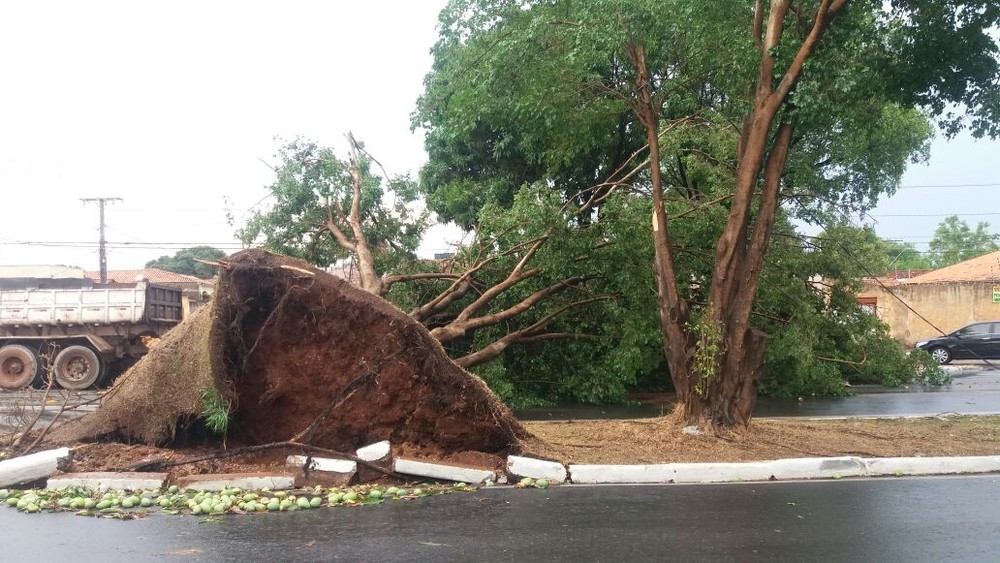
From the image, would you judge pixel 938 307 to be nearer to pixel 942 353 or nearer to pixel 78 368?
pixel 942 353

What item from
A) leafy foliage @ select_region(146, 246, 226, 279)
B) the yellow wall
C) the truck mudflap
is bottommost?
the truck mudflap

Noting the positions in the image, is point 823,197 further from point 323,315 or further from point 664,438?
point 323,315

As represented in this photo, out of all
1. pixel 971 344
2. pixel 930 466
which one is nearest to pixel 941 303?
pixel 971 344

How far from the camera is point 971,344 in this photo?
25.2 m

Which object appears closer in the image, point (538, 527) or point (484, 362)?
point (538, 527)

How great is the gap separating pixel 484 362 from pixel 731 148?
5740 mm

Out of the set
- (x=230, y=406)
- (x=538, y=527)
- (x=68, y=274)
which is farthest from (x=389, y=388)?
(x=68, y=274)

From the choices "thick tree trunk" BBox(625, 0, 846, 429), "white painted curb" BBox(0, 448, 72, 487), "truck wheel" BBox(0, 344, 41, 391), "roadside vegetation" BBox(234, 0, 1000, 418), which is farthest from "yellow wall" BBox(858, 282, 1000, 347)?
"white painted curb" BBox(0, 448, 72, 487)

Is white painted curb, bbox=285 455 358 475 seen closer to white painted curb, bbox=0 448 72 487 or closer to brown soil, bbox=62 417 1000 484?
brown soil, bbox=62 417 1000 484

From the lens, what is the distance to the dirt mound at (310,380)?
7891 mm

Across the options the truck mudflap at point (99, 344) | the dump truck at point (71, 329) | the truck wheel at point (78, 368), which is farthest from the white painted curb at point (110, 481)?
the truck wheel at point (78, 368)

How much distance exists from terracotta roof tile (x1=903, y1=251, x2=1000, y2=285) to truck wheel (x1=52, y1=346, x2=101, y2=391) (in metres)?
32.4

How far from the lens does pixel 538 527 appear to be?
585 cm

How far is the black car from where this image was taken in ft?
81.8
